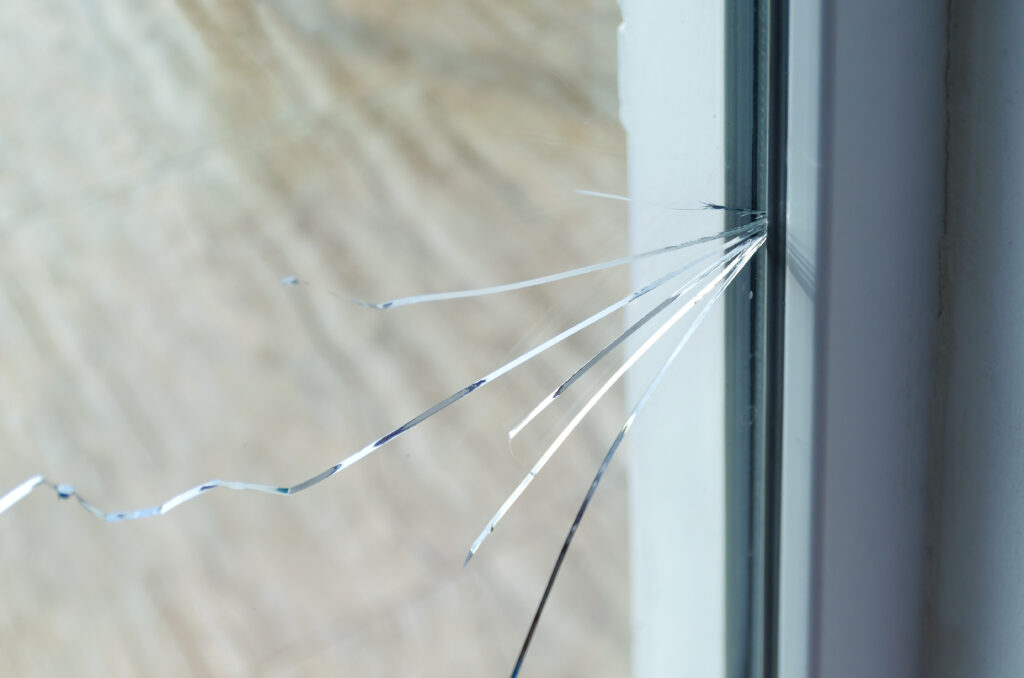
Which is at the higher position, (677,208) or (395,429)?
(677,208)

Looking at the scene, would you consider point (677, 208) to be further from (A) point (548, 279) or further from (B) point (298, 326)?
(B) point (298, 326)

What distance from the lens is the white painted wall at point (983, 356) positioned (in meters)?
0.38

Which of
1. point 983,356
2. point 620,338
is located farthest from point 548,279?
point 983,356

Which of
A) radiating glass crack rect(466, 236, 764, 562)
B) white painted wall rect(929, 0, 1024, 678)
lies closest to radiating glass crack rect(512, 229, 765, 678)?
radiating glass crack rect(466, 236, 764, 562)

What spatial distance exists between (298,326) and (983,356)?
334mm

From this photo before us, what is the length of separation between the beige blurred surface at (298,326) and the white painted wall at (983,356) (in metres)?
0.17

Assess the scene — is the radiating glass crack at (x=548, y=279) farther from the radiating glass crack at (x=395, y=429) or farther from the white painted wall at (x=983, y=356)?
the white painted wall at (x=983, y=356)

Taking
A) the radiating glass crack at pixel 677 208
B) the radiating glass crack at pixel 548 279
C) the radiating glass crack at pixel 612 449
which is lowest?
the radiating glass crack at pixel 612 449

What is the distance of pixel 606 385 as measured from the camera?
0.44 m

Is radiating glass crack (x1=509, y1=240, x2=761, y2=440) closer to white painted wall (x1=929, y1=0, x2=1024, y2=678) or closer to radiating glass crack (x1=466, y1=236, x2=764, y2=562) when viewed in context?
radiating glass crack (x1=466, y1=236, x2=764, y2=562)

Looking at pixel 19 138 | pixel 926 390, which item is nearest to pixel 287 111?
pixel 19 138

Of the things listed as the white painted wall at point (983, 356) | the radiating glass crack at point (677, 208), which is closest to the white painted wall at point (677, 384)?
the radiating glass crack at point (677, 208)

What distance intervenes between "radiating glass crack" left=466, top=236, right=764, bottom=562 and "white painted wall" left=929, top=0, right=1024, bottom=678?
0.36 ft

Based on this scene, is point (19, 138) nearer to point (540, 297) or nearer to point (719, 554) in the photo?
point (540, 297)
